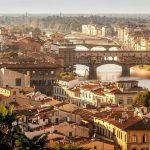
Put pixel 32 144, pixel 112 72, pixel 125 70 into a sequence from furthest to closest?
1. pixel 112 72
2. pixel 125 70
3. pixel 32 144

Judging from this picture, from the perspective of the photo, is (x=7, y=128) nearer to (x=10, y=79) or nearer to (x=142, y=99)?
(x=142, y=99)

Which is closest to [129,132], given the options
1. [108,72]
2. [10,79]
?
[10,79]

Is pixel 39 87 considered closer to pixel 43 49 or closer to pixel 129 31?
pixel 43 49

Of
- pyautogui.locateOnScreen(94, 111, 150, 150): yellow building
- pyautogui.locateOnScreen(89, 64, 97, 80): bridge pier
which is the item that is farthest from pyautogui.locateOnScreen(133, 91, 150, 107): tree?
pyautogui.locateOnScreen(89, 64, 97, 80): bridge pier

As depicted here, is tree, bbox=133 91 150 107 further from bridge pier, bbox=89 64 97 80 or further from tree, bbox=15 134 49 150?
bridge pier, bbox=89 64 97 80

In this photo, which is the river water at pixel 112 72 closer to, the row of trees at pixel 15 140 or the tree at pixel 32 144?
the row of trees at pixel 15 140

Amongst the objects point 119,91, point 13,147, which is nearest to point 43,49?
point 119,91
